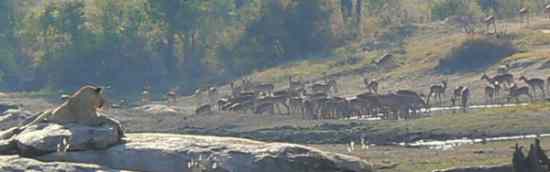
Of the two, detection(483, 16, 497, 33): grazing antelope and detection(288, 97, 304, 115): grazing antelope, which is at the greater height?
detection(483, 16, 497, 33): grazing antelope

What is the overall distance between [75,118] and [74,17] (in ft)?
242

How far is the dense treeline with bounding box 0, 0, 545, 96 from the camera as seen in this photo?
9281 centimetres

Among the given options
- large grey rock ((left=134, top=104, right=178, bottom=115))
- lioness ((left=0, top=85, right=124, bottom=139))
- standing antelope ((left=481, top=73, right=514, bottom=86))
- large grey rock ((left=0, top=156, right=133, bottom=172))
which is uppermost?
standing antelope ((left=481, top=73, right=514, bottom=86))

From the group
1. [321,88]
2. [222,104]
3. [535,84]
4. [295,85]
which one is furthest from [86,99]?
[295,85]

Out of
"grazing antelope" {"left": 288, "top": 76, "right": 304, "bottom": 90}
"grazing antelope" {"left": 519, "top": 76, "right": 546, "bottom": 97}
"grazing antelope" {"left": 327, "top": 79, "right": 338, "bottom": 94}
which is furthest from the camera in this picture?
"grazing antelope" {"left": 288, "top": 76, "right": 304, "bottom": 90}

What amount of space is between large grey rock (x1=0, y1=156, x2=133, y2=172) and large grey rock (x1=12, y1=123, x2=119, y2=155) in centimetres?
62

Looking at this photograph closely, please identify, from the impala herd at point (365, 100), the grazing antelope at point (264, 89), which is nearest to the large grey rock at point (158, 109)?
the impala herd at point (365, 100)

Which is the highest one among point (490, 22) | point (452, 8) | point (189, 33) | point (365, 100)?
point (452, 8)

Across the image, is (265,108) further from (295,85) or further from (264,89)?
(264,89)

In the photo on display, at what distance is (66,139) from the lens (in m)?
29.1

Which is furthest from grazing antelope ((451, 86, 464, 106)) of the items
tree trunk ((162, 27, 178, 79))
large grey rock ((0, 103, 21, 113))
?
tree trunk ((162, 27, 178, 79))

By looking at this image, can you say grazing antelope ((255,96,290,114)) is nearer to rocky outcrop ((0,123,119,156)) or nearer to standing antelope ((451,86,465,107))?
standing antelope ((451,86,465,107))

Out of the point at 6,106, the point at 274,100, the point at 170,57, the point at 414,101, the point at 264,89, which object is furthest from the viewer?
the point at 170,57

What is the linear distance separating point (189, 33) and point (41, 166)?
6894cm
